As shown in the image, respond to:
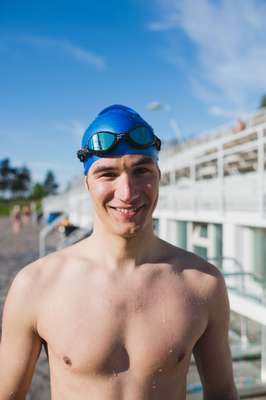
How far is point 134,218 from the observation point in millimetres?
1434

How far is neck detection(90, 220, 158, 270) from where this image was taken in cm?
154

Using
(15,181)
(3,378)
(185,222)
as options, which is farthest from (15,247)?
(15,181)

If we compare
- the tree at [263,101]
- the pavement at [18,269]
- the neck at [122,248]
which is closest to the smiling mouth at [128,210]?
the neck at [122,248]

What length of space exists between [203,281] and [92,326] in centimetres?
46

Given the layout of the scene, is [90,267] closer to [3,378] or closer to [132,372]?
[132,372]

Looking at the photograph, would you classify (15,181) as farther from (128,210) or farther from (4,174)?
(128,210)

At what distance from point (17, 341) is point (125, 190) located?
27.3 inches

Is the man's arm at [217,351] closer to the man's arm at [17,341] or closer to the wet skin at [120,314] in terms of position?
the wet skin at [120,314]

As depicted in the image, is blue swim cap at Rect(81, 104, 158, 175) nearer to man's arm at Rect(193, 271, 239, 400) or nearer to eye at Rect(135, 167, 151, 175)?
eye at Rect(135, 167, 151, 175)

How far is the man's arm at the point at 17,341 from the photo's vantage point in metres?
1.50

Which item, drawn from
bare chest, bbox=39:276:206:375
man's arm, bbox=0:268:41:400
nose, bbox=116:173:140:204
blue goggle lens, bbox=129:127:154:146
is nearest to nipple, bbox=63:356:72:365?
bare chest, bbox=39:276:206:375

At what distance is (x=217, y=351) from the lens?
1.59 meters

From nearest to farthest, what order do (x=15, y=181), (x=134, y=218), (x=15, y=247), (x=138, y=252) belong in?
(x=134, y=218)
(x=138, y=252)
(x=15, y=247)
(x=15, y=181)

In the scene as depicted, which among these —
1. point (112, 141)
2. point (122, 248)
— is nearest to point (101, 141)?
point (112, 141)
